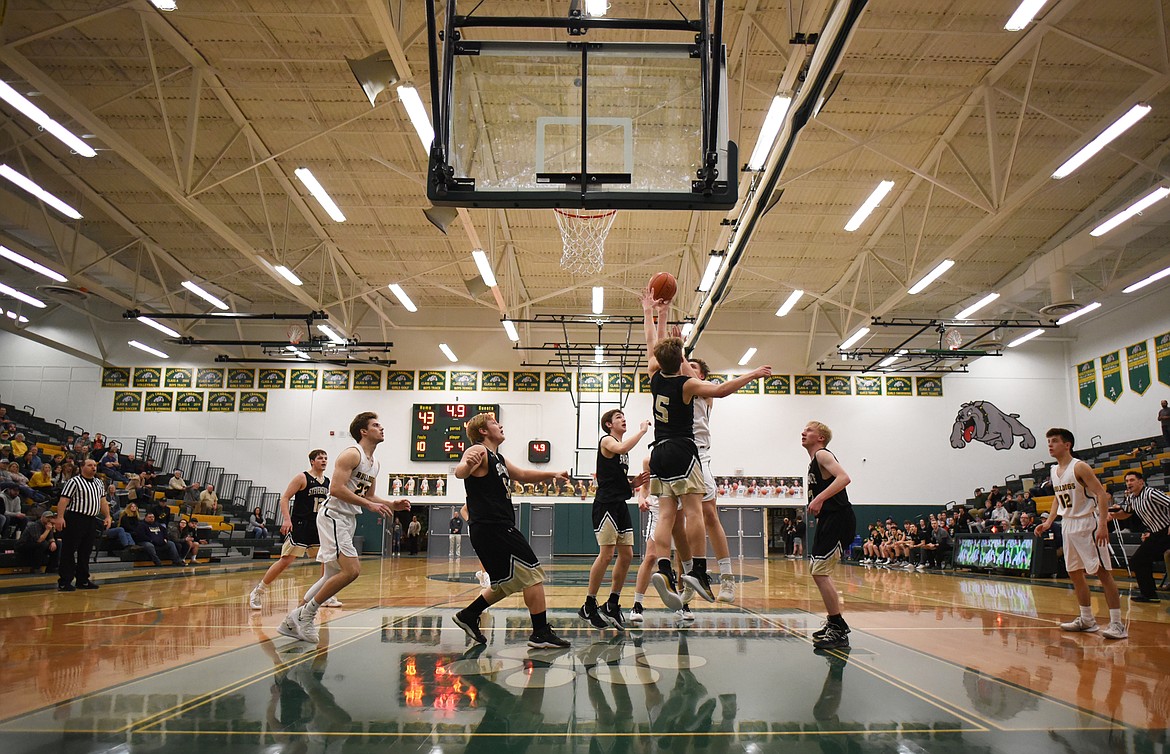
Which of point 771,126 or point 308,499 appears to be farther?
point 771,126

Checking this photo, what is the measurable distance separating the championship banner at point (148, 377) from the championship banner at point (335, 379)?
17.4ft

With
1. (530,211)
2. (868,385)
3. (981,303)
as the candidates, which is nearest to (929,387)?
(868,385)

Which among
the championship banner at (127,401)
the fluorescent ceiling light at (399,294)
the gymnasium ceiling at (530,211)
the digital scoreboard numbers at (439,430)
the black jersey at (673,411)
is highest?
the gymnasium ceiling at (530,211)

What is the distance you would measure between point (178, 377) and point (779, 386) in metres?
20.0

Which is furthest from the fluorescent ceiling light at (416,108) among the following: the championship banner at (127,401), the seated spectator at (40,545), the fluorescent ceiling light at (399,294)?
the championship banner at (127,401)

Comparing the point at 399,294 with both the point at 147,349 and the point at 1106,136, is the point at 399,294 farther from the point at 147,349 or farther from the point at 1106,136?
the point at 1106,136

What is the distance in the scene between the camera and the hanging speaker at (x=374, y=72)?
9.92 m

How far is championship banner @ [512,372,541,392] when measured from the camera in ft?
80.4

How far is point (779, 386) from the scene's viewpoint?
24469 millimetres

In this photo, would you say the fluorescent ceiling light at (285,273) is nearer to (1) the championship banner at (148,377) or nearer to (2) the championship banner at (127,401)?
(1) the championship banner at (148,377)

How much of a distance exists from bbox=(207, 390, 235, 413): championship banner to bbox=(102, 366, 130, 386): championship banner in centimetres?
267

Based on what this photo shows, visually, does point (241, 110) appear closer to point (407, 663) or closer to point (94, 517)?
point (94, 517)

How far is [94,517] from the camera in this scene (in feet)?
30.8

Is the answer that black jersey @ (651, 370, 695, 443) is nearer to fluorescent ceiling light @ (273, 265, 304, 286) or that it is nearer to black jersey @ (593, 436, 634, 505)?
black jersey @ (593, 436, 634, 505)
